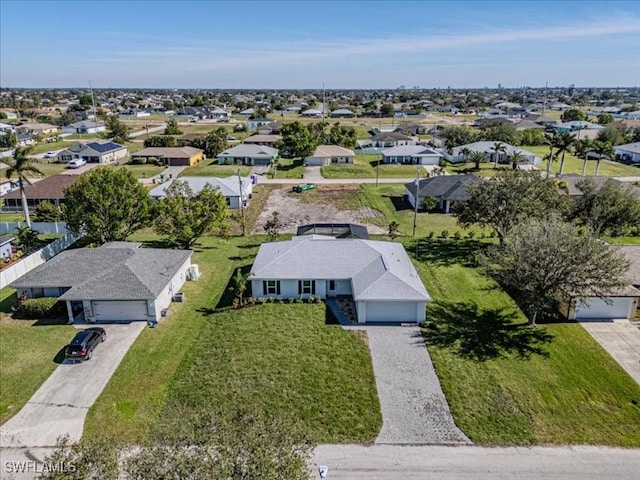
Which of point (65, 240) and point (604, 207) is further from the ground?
point (604, 207)

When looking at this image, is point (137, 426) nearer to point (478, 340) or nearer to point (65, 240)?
point (478, 340)

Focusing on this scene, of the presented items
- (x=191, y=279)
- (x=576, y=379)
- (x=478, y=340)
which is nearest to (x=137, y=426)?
(x=191, y=279)

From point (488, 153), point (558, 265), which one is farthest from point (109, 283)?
point (488, 153)

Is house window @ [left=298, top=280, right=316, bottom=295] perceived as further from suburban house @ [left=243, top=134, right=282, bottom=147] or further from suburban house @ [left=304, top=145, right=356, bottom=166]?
suburban house @ [left=243, top=134, right=282, bottom=147]

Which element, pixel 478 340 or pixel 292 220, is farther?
pixel 292 220

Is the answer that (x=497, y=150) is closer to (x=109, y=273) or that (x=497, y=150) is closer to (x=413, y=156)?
(x=413, y=156)
